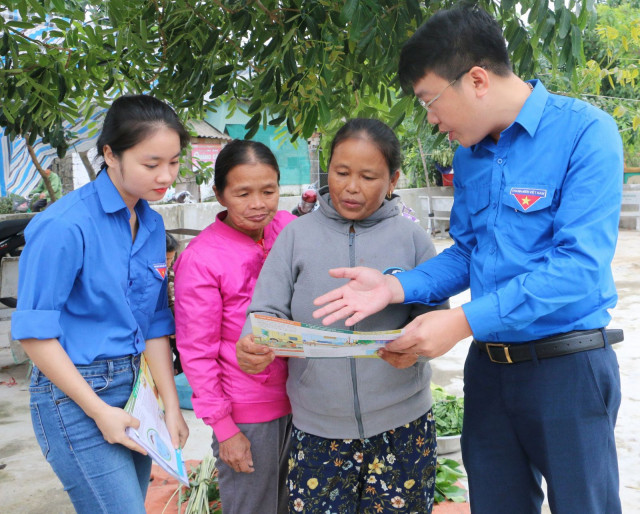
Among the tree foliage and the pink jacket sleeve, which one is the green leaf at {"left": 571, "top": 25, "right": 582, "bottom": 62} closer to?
the tree foliage

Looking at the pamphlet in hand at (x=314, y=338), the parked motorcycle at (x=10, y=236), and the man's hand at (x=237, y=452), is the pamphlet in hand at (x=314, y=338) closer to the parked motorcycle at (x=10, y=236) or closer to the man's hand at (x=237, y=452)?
the man's hand at (x=237, y=452)

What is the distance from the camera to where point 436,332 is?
5.06 ft

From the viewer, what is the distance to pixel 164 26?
104 inches

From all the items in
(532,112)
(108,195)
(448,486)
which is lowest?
(448,486)

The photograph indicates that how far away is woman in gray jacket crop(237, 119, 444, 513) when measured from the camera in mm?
1873

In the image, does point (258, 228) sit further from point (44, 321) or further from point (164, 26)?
point (164, 26)

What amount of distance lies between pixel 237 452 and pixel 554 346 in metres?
1.04

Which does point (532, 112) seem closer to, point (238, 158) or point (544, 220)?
point (544, 220)

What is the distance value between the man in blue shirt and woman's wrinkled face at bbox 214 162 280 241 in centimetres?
54

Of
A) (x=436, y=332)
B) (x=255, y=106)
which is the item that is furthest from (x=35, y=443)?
(x=436, y=332)

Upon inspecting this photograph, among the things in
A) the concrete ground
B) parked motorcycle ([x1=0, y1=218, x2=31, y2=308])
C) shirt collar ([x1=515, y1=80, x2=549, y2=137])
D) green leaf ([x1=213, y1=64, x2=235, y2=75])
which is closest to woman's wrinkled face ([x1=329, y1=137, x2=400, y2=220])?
shirt collar ([x1=515, y1=80, x2=549, y2=137])

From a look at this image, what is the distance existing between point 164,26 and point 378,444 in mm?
1886

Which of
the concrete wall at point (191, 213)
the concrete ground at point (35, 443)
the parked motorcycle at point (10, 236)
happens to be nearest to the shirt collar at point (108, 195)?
the concrete ground at point (35, 443)

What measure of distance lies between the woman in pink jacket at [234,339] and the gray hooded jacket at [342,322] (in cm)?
17
